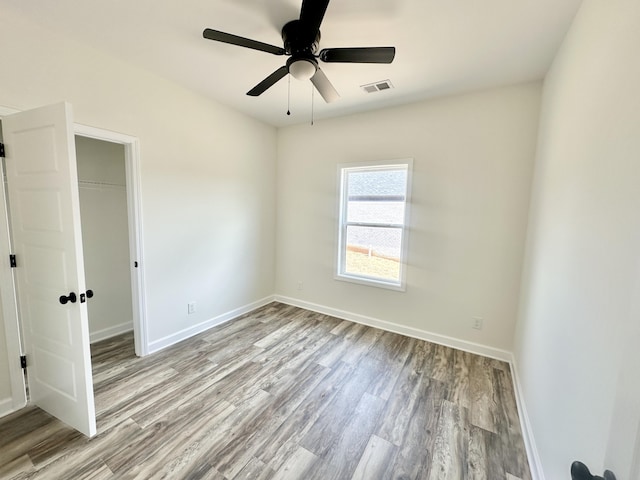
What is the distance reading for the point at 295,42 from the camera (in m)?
1.75

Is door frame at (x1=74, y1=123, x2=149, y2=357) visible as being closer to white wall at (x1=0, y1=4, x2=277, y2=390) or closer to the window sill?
white wall at (x1=0, y1=4, x2=277, y2=390)

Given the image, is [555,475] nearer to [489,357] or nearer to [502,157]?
[489,357]

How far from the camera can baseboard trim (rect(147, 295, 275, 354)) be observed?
2.84 meters

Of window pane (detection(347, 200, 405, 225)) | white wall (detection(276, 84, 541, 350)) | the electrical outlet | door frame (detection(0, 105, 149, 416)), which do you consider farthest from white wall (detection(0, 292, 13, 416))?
window pane (detection(347, 200, 405, 225))

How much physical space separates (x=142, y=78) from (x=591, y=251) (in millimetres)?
3550

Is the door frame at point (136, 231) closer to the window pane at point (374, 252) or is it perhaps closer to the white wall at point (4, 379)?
the white wall at point (4, 379)

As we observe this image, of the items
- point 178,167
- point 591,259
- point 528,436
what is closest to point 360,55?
point 591,259

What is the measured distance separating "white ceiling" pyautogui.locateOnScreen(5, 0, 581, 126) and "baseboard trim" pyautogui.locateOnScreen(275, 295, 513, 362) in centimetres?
271

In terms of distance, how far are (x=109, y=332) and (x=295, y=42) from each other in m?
3.64

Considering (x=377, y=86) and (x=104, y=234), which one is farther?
(x=104, y=234)

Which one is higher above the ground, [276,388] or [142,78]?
[142,78]

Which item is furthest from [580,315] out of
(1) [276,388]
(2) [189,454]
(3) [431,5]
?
(2) [189,454]

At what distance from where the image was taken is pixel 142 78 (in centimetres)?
252

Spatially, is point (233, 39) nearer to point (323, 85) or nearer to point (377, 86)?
point (323, 85)
